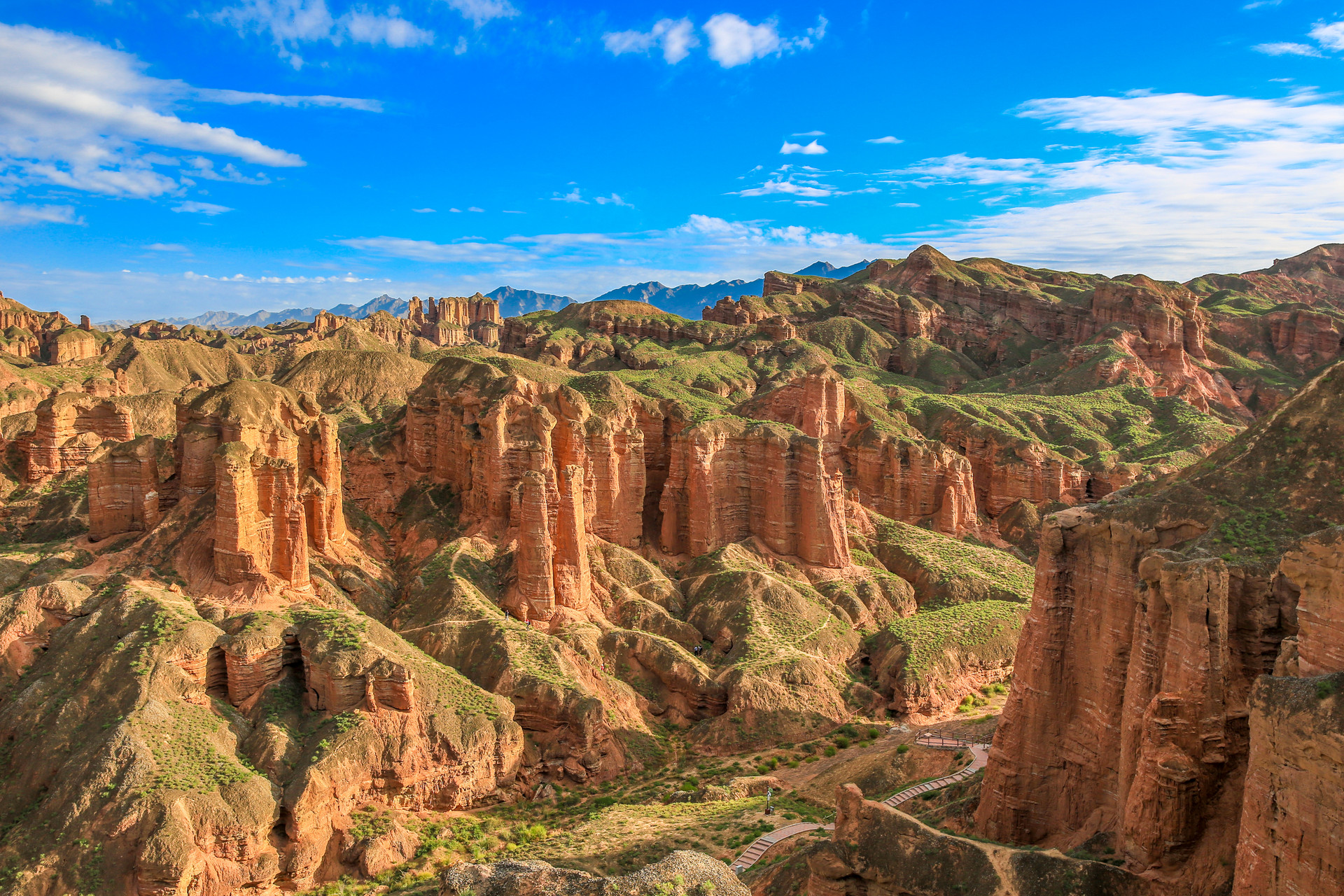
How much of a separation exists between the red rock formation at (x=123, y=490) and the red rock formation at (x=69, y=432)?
16985 millimetres

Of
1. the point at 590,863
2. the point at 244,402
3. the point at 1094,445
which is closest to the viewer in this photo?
the point at 590,863

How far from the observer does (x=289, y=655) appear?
141ft

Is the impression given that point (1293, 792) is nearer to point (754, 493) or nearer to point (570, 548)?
point (570, 548)

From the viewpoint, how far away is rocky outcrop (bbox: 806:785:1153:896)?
22.6 m

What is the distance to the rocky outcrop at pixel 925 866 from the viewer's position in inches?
890

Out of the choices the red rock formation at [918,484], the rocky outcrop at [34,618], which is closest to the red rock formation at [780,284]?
the red rock formation at [918,484]

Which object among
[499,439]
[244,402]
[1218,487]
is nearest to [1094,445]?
[499,439]

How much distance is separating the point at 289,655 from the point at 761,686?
27370mm

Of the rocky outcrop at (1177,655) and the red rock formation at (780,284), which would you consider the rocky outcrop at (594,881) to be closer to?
the rocky outcrop at (1177,655)

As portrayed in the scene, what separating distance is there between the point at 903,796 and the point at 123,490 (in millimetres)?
46333

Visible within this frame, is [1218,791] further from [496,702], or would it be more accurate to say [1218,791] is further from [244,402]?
[244,402]

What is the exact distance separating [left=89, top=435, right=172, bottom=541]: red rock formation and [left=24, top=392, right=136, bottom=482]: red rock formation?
1698cm

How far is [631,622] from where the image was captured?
2308 inches

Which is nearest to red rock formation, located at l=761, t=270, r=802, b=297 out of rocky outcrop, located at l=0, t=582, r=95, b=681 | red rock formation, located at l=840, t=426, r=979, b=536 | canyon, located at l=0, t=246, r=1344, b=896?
canyon, located at l=0, t=246, r=1344, b=896
